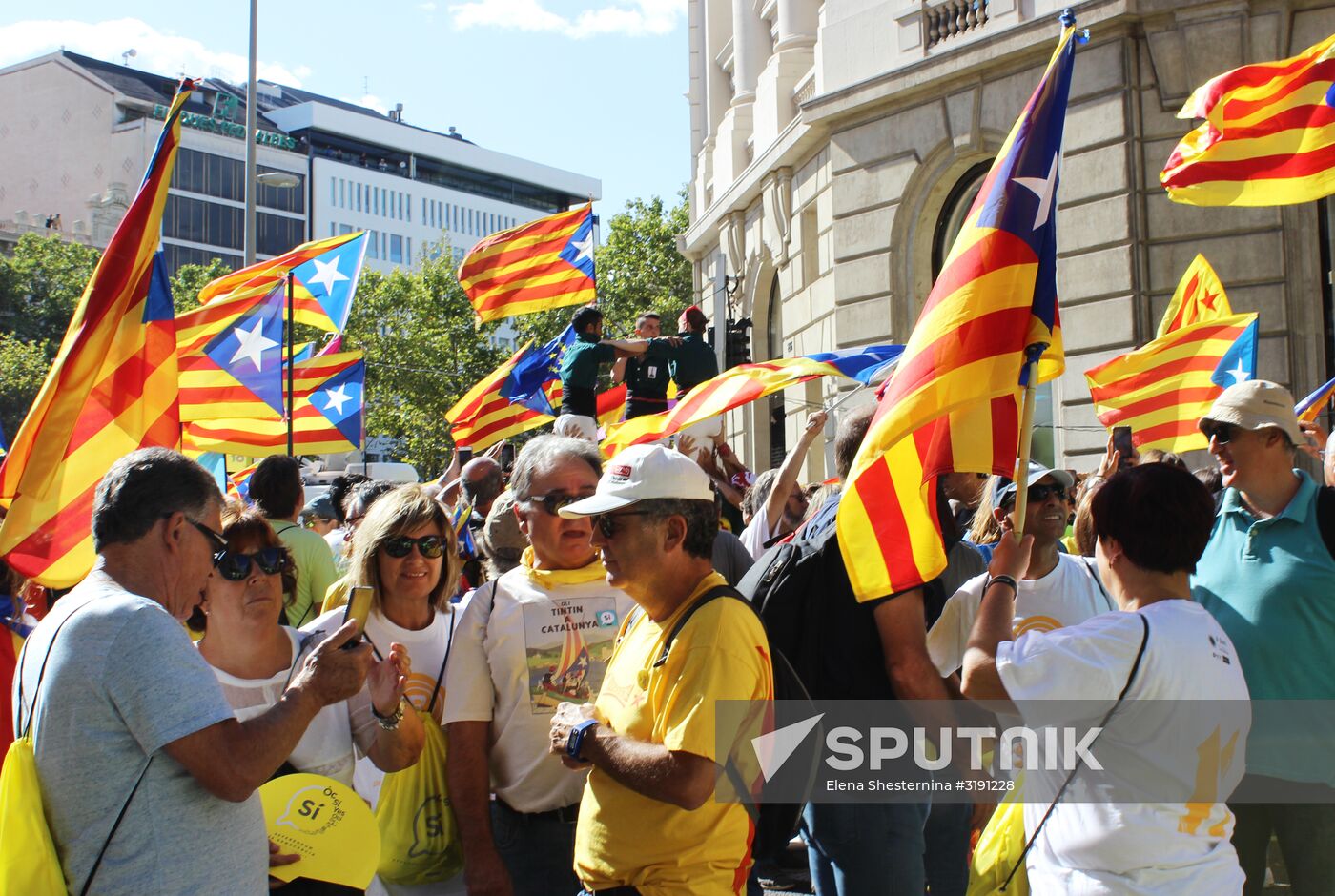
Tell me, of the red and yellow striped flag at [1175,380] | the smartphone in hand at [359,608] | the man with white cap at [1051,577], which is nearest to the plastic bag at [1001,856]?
the man with white cap at [1051,577]

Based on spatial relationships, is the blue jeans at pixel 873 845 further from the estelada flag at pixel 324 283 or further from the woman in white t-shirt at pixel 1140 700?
the estelada flag at pixel 324 283

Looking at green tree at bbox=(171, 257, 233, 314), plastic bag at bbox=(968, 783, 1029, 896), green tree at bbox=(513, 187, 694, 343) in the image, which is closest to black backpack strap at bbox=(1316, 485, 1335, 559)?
plastic bag at bbox=(968, 783, 1029, 896)

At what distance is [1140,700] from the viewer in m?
3.05

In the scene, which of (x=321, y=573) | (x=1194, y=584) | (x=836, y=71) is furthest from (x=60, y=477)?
(x=836, y=71)

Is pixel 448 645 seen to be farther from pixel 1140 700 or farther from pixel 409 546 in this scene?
pixel 1140 700

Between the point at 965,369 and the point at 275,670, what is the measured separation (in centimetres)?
213

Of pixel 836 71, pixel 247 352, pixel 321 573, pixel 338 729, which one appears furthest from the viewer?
pixel 836 71

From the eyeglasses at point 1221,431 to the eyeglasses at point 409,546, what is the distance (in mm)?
2525

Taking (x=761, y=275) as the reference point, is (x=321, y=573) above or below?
below

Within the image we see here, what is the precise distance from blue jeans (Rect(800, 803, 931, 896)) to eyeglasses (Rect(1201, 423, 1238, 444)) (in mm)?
1596

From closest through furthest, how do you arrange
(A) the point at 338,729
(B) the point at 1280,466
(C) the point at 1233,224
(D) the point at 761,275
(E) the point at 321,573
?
(A) the point at 338,729, (B) the point at 1280,466, (E) the point at 321,573, (C) the point at 1233,224, (D) the point at 761,275

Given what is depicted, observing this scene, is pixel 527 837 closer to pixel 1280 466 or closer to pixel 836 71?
pixel 1280 466

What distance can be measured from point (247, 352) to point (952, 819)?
7097 mm

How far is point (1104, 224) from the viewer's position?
1491cm
